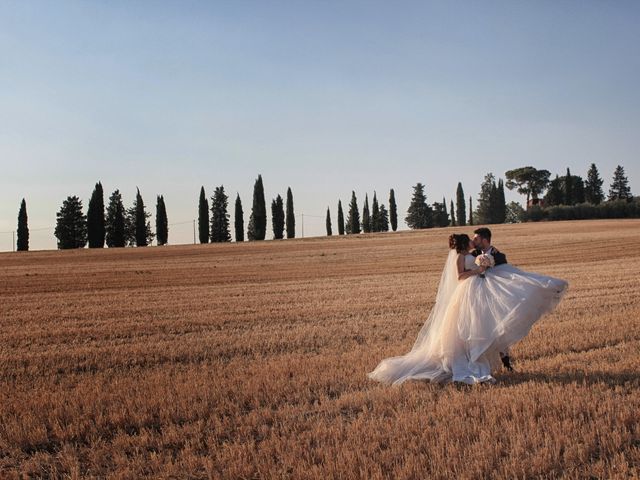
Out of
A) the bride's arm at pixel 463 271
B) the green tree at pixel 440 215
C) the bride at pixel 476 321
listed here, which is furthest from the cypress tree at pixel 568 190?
the bride's arm at pixel 463 271

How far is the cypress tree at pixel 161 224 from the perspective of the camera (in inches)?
3659

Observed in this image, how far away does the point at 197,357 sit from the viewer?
459 inches

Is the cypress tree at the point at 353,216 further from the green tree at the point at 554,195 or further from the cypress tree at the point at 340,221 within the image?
the green tree at the point at 554,195

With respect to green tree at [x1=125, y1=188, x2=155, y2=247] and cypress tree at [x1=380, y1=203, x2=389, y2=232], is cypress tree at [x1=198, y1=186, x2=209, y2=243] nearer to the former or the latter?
green tree at [x1=125, y1=188, x2=155, y2=247]

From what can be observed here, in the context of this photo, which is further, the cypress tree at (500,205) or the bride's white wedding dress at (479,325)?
the cypress tree at (500,205)

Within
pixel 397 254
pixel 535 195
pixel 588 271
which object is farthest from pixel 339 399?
pixel 535 195

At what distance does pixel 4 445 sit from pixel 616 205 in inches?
4123

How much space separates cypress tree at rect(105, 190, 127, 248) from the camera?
86.8m

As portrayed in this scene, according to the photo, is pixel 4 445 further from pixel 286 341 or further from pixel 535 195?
pixel 535 195

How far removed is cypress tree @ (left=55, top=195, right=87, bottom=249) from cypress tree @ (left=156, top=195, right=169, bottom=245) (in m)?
11.0

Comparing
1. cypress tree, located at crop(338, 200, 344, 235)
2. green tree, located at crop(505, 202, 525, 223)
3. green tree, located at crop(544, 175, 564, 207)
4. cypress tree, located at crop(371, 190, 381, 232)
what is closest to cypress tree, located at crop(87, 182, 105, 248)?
cypress tree, located at crop(338, 200, 344, 235)

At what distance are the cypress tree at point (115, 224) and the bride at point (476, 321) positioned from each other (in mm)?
83622

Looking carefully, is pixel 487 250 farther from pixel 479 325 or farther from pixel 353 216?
pixel 353 216

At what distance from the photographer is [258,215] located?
93438mm
